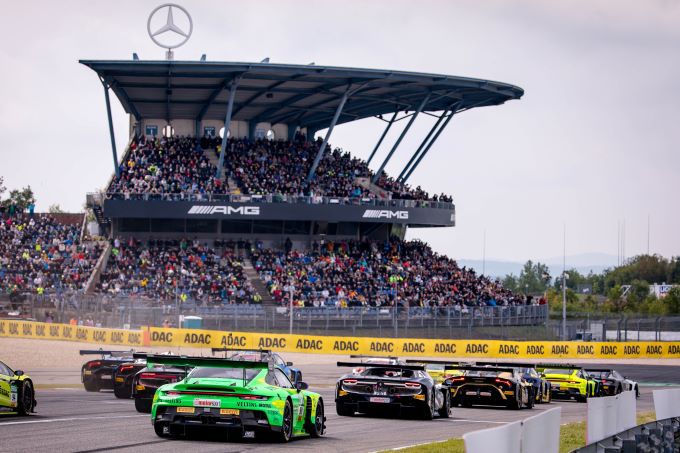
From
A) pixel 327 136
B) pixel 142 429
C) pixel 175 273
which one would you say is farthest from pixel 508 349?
pixel 142 429

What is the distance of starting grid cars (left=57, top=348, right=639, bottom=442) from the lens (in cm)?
1631

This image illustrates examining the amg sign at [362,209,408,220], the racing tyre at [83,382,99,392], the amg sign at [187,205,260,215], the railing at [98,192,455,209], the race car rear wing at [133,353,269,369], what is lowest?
the racing tyre at [83,382,99,392]

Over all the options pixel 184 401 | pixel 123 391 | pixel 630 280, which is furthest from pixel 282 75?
pixel 630 280

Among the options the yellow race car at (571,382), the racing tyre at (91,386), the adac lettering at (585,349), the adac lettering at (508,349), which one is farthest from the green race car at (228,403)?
the adac lettering at (585,349)

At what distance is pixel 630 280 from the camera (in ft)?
591

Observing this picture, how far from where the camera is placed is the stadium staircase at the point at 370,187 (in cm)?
7624

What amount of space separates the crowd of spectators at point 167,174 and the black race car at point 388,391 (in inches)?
1787

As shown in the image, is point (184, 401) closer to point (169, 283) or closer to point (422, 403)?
point (422, 403)

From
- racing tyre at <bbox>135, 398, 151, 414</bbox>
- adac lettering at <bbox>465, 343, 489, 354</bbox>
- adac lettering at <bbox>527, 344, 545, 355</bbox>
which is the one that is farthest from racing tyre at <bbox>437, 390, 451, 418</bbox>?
adac lettering at <bbox>527, 344, 545, 355</bbox>

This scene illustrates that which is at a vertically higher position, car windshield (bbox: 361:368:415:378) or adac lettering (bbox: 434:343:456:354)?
car windshield (bbox: 361:368:415:378)

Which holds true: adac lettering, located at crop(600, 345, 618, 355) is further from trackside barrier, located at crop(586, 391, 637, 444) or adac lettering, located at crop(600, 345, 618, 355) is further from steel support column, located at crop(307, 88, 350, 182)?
trackside barrier, located at crop(586, 391, 637, 444)

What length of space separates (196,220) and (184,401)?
54256 mm

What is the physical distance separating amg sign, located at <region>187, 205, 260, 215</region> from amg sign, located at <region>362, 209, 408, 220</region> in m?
7.17

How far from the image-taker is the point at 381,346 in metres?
54.9
